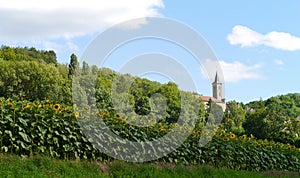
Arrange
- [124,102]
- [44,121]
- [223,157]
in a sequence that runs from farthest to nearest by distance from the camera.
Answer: [124,102], [223,157], [44,121]

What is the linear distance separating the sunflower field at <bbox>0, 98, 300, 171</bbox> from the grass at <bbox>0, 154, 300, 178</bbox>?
28 cm

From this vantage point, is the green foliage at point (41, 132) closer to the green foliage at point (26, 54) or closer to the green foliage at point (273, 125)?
the green foliage at point (273, 125)

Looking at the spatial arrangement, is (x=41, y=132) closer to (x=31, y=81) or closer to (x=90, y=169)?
(x=90, y=169)

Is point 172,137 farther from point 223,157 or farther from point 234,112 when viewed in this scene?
point 234,112

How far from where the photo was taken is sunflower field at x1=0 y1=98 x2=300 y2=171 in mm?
7359

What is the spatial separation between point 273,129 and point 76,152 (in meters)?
30.0

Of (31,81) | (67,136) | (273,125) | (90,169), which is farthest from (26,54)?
(90,169)

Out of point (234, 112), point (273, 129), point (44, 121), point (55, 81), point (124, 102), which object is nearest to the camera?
point (44, 121)

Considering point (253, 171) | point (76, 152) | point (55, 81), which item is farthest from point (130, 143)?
point (55, 81)

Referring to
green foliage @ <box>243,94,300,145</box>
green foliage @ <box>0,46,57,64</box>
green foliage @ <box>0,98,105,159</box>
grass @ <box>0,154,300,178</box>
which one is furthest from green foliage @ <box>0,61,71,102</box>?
green foliage @ <box>0,98,105,159</box>

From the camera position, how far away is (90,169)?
25.2 ft

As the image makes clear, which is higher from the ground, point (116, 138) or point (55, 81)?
point (55, 81)

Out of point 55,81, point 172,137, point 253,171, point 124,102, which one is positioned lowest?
point 253,171

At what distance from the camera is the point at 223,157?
11102 millimetres
